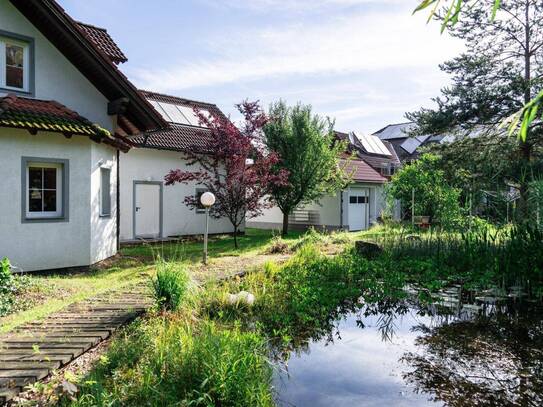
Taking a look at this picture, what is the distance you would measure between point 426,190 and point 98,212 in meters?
16.0

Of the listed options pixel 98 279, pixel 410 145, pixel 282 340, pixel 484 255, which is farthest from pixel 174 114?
pixel 410 145

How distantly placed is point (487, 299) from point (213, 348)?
497 centimetres

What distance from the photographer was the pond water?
13.0ft

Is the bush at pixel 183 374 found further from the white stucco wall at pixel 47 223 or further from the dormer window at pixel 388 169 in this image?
the dormer window at pixel 388 169

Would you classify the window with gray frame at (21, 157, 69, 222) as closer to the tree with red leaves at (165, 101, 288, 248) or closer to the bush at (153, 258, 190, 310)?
the tree with red leaves at (165, 101, 288, 248)

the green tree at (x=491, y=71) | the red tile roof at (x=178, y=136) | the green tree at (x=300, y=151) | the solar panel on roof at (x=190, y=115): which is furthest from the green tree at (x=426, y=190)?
the solar panel on roof at (x=190, y=115)

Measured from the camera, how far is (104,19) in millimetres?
14477

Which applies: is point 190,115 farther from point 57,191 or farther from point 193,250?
point 57,191

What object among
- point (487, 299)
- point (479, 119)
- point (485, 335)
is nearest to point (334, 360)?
point (485, 335)

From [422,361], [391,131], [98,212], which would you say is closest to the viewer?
[422,361]

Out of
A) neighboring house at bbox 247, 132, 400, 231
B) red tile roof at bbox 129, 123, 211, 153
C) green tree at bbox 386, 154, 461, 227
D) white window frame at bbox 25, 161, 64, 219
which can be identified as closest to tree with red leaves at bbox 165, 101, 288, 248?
red tile roof at bbox 129, 123, 211, 153

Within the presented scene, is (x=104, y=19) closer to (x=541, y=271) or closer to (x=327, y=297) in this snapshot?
(x=327, y=297)

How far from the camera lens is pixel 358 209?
79.0ft

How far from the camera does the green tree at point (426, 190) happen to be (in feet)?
67.3
